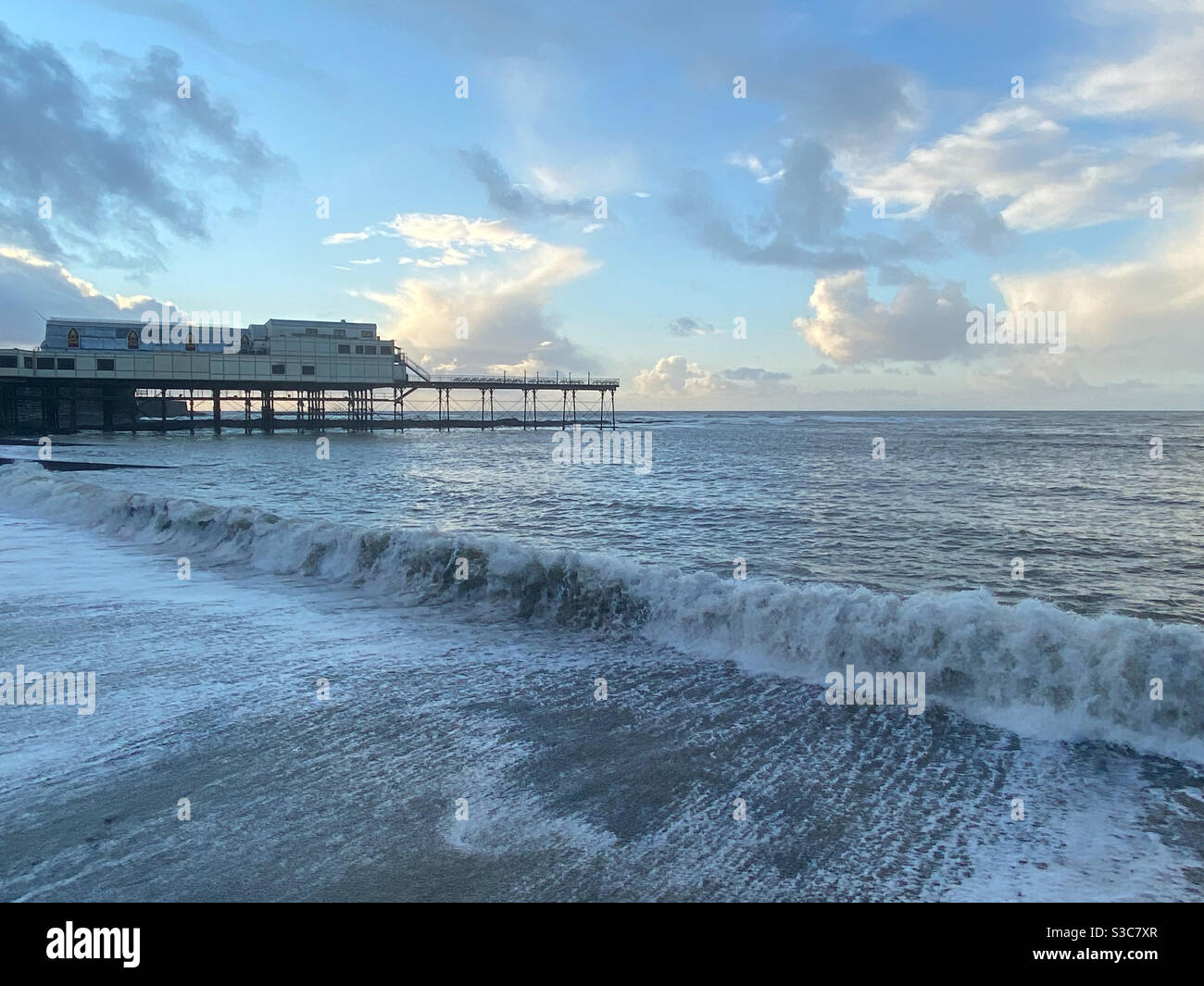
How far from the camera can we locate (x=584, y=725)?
643cm

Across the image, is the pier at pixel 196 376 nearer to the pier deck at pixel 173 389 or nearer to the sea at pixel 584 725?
the pier deck at pixel 173 389

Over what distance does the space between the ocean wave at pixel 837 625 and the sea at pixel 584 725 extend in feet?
0.11

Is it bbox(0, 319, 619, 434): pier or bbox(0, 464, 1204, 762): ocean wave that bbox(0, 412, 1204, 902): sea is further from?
bbox(0, 319, 619, 434): pier

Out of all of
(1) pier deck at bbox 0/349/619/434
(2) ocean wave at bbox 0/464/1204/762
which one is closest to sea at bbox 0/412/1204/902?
(2) ocean wave at bbox 0/464/1204/762

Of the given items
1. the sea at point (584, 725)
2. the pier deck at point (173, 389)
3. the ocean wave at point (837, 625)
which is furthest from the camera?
the pier deck at point (173, 389)

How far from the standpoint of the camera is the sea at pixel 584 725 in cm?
430

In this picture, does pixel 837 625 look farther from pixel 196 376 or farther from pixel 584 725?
pixel 196 376

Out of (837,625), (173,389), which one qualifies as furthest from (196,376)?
(837,625)

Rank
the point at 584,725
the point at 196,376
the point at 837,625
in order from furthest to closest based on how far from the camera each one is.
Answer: the point at 196,376 < the point at 837,625 < the point at 584,725

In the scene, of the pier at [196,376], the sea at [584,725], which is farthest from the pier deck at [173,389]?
the sea at [584,725]

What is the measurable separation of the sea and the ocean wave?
3cm

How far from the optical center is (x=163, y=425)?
232 ft

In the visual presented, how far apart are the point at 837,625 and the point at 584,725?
3413mm
